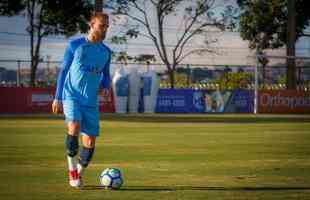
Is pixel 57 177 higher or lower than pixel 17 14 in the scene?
lower

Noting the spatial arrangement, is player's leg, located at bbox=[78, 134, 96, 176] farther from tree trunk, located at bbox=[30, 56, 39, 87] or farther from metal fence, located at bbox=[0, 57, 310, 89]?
tree trunk, located at bbox=[30, 56, 39, 87]

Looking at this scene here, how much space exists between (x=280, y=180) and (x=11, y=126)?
52.7 ft

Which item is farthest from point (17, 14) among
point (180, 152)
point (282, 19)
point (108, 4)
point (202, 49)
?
point (180, 152)

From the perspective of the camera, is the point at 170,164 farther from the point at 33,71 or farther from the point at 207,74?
the point at 207,74

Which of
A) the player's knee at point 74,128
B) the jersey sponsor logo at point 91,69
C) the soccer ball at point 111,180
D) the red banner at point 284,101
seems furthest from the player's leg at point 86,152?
the red banner at point 284,101

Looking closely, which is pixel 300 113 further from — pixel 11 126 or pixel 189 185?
pixel 189 185

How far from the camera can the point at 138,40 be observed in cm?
5375

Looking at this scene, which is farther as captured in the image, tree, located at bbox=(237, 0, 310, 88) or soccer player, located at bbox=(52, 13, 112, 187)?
tree, located at bbox=(237, 0, 310, 88)

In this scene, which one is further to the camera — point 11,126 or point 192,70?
point 192,70

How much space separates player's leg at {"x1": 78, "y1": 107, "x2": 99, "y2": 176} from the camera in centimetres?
1133

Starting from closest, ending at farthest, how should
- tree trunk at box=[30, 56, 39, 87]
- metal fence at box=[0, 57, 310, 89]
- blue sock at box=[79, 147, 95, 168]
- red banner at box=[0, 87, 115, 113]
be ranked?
blue sock at box=[79, 147, 95, 168], red banner at box=[0, 87, 115, 113], tree trunk at box=[30, 56, 39, 87], metal fence at box=[0, 57, 310, 89]

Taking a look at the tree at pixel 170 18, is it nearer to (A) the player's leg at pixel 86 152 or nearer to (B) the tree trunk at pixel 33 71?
(B) the tree trunk at pixel 33 71

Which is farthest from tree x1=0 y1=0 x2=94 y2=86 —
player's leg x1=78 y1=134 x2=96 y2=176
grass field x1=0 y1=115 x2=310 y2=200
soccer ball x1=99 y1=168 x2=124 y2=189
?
soccer ball x1=99 y1=168 x2=124 y2=189

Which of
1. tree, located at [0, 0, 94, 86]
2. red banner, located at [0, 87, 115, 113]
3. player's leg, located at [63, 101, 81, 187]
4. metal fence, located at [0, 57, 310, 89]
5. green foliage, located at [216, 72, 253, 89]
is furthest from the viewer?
green foliage, located at [216, 72, 253, 89]
